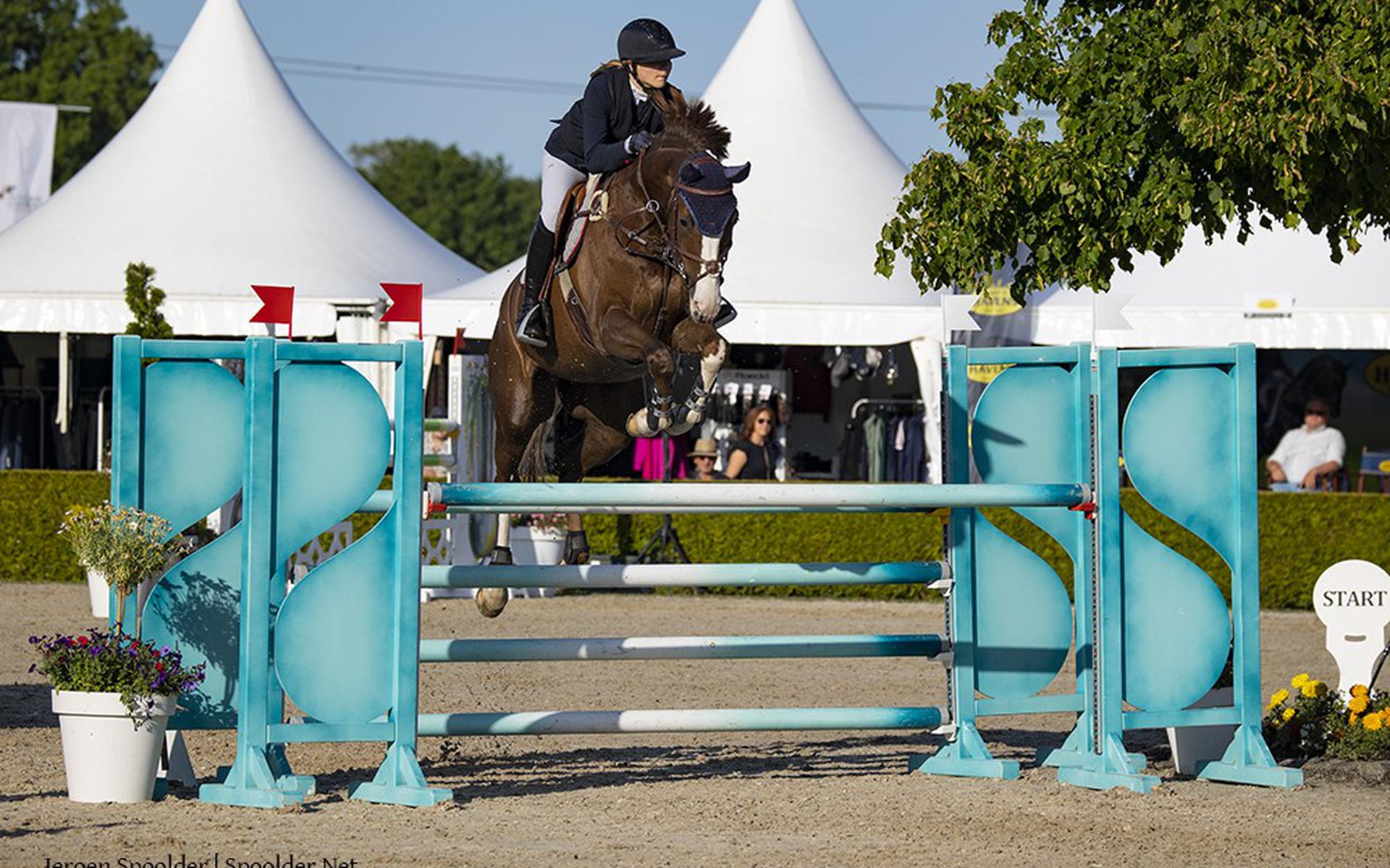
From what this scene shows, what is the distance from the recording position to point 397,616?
5.67 meters

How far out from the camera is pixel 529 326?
684cm

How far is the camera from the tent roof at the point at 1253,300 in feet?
49.0

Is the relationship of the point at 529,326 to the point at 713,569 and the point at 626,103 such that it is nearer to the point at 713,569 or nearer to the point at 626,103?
the point at 626,103

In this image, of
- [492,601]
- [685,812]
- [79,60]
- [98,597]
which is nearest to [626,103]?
[492,601]

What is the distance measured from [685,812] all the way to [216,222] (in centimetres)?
1242

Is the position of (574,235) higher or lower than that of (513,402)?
higher

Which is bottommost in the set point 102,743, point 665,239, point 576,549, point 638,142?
point 102,743

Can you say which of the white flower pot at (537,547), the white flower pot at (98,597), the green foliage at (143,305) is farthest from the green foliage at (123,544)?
the white flower pot at (537,547)

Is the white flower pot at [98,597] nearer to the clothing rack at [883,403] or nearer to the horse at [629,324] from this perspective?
the horse at [629,324]

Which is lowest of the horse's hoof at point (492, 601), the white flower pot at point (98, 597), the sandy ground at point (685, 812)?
the sandy ground at point (685, 812)

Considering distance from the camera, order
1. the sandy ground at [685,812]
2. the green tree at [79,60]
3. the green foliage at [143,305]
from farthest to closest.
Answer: the green tree at [79,60] → the green foliage at [143,305] → the sandy ground at [685,812]

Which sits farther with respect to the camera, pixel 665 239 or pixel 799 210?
pixel 799 210

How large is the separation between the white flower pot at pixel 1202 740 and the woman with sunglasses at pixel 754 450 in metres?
7.74

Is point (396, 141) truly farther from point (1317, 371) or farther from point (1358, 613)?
point (1358, 613)
